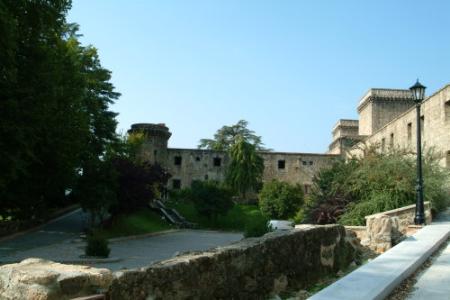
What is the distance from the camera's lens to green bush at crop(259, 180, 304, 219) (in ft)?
125

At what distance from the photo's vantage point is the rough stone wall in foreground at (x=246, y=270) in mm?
4934

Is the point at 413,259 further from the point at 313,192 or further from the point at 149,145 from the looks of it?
the point at 149,145

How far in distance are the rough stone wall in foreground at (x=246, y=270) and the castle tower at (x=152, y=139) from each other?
3950cm

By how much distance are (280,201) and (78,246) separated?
1909 cm

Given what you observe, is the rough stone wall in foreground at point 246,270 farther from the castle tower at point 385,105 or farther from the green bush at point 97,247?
the castle tower at point 385,105

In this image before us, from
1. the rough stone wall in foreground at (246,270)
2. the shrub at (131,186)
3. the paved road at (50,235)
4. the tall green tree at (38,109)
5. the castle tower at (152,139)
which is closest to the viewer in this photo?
the rough stone wall in foreground at (246,270)

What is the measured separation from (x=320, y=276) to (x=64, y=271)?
550 centimetres

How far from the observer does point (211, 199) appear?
36.9 m

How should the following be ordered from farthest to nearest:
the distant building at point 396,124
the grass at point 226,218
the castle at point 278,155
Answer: the castle at point 278,155 → the grass at point 226,218 → the distant building at point 396,124

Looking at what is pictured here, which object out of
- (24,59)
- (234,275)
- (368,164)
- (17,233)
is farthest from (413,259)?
(17,233)

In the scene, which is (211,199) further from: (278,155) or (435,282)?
(435,282)


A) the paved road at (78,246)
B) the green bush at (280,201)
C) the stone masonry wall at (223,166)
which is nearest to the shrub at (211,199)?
the green bush at (280,201)

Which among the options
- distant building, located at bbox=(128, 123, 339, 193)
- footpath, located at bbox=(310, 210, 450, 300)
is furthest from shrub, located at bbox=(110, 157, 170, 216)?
footpath, located at bbox=(310, 210, 450, 300)

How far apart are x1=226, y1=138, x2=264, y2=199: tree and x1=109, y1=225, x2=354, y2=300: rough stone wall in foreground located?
121 feet
